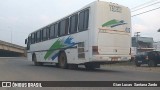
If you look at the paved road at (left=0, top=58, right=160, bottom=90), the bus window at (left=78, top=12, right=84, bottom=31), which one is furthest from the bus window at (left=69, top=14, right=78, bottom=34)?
the paved road at (left=0, top=58, right=160, bottom=90)

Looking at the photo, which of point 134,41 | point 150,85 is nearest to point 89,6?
point 150,85

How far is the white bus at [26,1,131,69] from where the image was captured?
1800cm

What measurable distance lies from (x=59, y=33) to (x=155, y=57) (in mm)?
10416

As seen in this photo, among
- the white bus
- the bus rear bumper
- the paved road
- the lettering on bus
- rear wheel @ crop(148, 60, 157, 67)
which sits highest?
the lettering on bus

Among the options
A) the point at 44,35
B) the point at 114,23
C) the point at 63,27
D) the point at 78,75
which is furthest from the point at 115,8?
the point at 44,35

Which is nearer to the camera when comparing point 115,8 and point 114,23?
point 114,23

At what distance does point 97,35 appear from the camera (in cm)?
1791

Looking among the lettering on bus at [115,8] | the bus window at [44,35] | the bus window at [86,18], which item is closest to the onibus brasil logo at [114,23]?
the lettering on bus at [115,8]

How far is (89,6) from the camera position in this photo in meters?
18.4

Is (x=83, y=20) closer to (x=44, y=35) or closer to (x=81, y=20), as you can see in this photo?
(x=81, y=20)

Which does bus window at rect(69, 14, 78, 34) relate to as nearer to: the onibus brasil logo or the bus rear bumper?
the onibus brasil logo

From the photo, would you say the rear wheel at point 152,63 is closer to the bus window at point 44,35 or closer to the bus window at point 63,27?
the bus window at point 44,35

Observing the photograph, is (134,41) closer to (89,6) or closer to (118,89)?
(89,6)

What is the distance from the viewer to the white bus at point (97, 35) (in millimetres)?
18000
